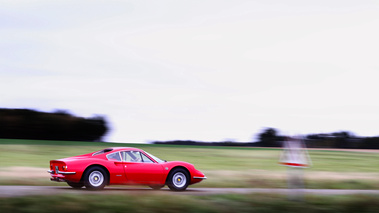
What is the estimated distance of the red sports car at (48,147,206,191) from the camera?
12.6 m

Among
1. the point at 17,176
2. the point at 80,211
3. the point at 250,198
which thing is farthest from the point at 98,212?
the point at 17,176

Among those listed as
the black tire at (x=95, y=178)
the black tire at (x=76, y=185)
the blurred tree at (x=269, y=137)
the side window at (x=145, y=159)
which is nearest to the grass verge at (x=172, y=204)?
the black tire at (x=95, y=178)

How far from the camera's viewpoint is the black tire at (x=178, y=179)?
13820 millimetres

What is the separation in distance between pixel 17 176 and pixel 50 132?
2157 centimetres

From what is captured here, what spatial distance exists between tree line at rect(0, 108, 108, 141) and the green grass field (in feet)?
19.3

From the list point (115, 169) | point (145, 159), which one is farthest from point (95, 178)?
point (145, 159)

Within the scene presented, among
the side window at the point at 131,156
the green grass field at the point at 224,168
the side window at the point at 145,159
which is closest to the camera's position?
the side window at the point at 131,156

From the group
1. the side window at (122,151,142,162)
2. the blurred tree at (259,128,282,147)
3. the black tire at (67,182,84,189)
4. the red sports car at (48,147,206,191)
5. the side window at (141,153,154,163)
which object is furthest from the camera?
the blurred tree at (259,128,282,147)

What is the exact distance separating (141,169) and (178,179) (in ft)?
3.69

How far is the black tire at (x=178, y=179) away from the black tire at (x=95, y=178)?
1.84 m

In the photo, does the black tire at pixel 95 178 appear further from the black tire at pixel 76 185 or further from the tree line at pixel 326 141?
the tree line at pixel 326 141

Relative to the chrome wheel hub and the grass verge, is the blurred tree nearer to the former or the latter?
the chrome wheel hub

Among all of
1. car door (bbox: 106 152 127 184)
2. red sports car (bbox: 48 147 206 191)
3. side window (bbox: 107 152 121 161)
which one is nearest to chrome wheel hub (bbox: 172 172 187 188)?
red sports car (bbox: 48 147 206 191)

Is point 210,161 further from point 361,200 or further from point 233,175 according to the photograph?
point 361,200
